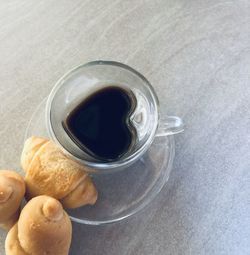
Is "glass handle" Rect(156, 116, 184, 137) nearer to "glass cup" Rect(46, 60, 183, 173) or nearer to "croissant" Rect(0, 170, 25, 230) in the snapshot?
"glass cup" Rect(46, 60, 183, 173)

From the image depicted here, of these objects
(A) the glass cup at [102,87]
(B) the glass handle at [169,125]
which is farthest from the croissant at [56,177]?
(B) the glass handle at [169,125]

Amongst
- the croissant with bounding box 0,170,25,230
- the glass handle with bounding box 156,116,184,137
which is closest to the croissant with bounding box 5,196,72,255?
the croissant with bounding box 0,170,25,230

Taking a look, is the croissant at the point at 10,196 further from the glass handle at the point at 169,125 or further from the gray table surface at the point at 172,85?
the glass handle at the point at 169,125

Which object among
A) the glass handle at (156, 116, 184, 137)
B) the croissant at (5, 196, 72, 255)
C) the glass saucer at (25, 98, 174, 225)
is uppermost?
the croissant at (5, 196, 72, 255)

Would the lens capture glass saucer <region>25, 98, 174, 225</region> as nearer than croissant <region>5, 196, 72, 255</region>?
No

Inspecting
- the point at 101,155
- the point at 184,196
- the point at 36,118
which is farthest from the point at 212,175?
the point at 36,118

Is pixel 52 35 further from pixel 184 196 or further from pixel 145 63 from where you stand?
pixel 184 196

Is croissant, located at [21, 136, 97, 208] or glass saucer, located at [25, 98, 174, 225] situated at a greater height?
croissant, located at [21, 136, 97, 208]
